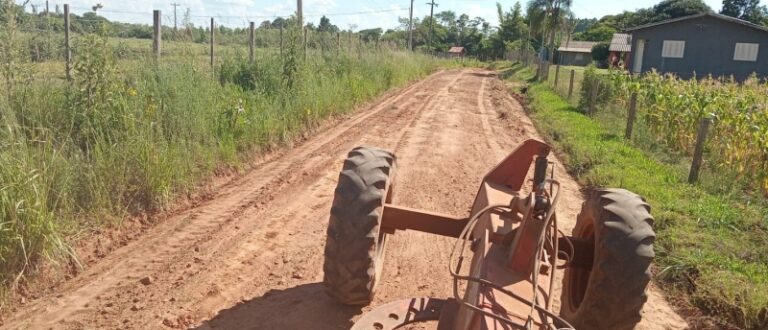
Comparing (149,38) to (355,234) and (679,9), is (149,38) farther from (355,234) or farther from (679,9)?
(679,9)

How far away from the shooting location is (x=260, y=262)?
211 inches

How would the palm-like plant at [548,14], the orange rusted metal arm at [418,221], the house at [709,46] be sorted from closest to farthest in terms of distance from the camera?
the orange rusted metal arm at [418,221], the house at [709,46], the palm-like plant at [548,14]

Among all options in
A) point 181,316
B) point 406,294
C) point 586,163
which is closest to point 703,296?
point 406,294

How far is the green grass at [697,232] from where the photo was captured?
5113 mm

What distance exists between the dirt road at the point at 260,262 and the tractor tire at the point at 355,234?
0.43m

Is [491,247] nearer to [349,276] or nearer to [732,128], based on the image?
[349,276]

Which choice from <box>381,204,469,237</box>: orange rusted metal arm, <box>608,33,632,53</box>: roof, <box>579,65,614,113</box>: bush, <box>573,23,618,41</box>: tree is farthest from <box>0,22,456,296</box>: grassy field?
<box>573,23,618,41</box>: tree

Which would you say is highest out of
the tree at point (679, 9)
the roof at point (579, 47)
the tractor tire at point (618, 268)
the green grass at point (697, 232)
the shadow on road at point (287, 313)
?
the tree at point (679, 9)

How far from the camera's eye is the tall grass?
472cm

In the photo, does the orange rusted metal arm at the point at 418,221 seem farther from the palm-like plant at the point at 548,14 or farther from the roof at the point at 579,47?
the roof at the point at 579,47

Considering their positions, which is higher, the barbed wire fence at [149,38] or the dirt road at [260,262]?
the barbed wire fence at [149,38]

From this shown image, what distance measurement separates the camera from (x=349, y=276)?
3.95 m

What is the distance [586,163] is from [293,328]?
7.27 m

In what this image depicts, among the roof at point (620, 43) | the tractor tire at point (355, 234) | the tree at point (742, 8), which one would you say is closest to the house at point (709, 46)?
the roof at point (620, 43)
